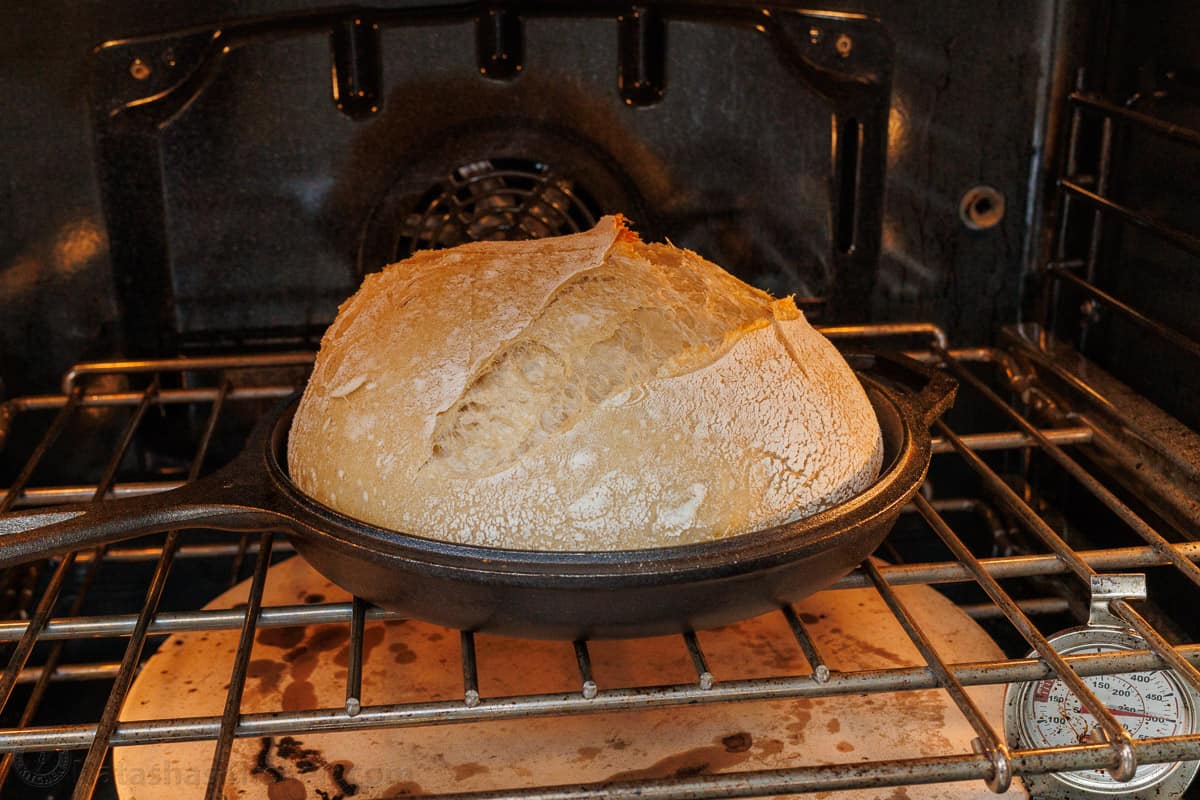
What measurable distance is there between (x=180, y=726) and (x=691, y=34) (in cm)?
88

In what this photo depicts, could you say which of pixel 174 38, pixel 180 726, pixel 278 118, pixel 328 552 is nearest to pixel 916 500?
pixel 328 552

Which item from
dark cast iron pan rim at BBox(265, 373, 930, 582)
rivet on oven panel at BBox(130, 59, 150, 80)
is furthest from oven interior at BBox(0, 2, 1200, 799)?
dark cast iron pan rim at BBox(265, 373, 930, 582)

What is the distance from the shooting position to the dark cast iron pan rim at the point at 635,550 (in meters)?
0.79

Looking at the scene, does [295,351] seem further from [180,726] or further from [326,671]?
[180,726]

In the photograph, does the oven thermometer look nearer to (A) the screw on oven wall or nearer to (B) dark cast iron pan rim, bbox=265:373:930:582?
(B) dark cast iron pan rim, bbox=265:373:930:582

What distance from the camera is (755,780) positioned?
2.36 feet

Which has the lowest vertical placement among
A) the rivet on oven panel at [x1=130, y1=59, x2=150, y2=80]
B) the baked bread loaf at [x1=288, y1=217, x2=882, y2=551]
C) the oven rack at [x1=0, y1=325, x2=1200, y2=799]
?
the oven rack at [x1=0, y1=325, x2=1200, y2=799]

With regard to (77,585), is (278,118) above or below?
above

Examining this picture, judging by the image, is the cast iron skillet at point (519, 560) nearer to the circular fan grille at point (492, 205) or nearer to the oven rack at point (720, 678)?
the oven rack at point (720, 678)

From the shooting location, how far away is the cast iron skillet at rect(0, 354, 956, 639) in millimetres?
796

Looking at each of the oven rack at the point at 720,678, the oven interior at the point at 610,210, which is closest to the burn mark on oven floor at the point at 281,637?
the oven interior at the point at 610,210

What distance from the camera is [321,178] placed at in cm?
131

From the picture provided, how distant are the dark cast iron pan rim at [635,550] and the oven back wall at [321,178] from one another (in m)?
0.53

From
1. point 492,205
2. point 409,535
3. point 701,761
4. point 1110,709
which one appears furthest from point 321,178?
point 1110,709
